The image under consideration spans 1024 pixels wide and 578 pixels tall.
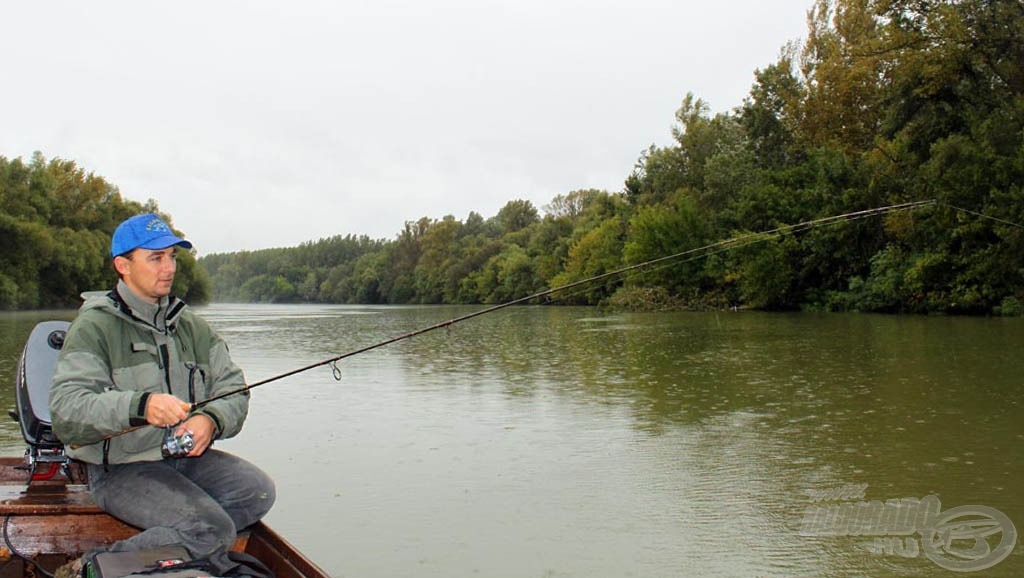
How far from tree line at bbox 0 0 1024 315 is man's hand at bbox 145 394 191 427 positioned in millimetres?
7238

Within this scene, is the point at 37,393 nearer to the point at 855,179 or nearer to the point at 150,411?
the point at 150,411

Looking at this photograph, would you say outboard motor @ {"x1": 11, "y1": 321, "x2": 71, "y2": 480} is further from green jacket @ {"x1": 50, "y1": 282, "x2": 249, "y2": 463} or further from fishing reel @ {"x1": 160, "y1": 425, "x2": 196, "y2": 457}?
fishing reel @ {"x1": 160, "y1": 425, "x2": 196, "y2": 457}

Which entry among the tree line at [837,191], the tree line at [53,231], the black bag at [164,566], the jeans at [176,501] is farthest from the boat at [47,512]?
the tree line at [53,231]

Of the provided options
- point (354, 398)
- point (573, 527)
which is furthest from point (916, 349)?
point (573, 527)

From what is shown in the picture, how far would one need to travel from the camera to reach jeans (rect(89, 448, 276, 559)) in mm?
2891

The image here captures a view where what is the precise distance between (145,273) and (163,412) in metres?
0.59

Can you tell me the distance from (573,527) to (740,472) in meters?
1.73

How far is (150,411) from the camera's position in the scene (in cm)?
282

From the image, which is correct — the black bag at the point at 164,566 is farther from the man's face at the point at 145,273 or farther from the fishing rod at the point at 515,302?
the man's face at the point at 145,273

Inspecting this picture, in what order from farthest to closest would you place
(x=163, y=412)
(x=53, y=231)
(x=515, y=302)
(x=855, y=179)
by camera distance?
(x=53, y=231) → (x=855, y=179) → (x=515, y=302) → (x=163, y=412)

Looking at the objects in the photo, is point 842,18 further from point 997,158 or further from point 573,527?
point 573,527

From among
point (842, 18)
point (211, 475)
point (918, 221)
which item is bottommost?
point (211, 475)

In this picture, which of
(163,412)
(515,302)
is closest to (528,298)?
(515,302)

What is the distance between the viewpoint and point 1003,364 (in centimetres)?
1189
